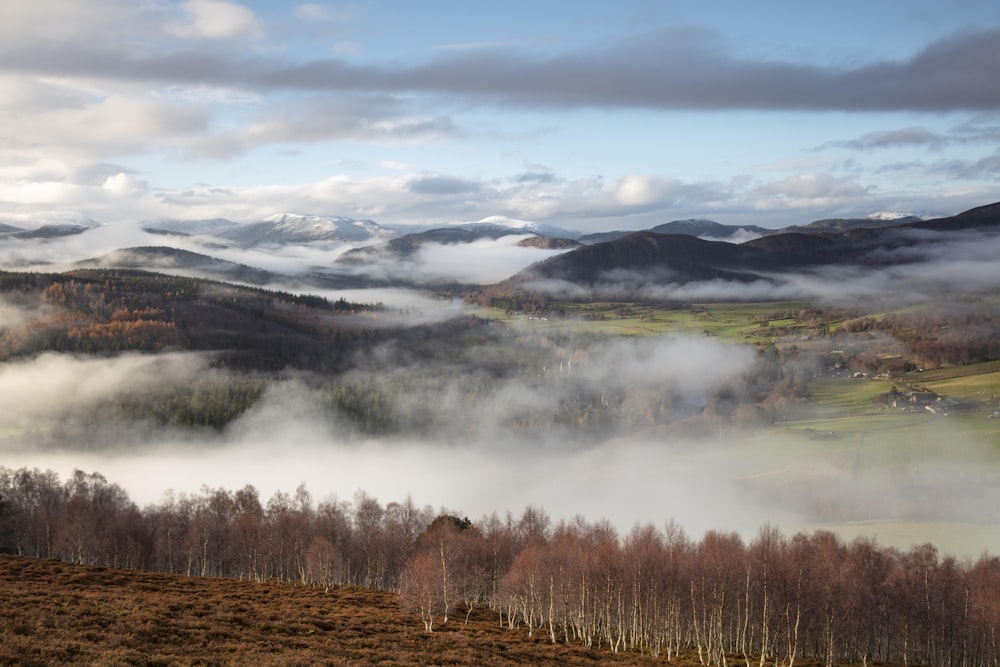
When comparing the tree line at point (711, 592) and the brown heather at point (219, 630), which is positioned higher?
the brown heather at point (219, 630)

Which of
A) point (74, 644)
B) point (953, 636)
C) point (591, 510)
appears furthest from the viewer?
point (591, 510)

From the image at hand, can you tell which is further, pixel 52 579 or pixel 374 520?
pixel 374 520

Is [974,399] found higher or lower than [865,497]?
higher

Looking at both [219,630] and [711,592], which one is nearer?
[219,630]

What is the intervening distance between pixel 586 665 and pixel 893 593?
38540mm

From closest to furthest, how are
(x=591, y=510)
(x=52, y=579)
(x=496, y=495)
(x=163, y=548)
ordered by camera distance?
(x=52, y=579), (x=163, y=548), (x=591, y=510), (x=496, y=495)

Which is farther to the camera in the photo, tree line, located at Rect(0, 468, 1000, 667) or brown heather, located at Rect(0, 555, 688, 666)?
tree line, located at Rect(0, 468, 1000, 667)

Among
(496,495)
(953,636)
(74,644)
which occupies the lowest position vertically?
(496,495)

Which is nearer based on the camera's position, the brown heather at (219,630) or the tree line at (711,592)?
the brown heather at (219,630)

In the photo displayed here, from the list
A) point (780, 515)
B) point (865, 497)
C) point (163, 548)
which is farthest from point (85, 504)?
point (865, 497)

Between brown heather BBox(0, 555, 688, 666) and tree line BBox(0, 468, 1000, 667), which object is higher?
brown heather BBox(0, 555, 688, 666)

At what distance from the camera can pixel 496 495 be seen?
179m

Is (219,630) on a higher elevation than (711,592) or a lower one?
higher

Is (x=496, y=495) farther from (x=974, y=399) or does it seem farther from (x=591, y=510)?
(x=974, y=399)
